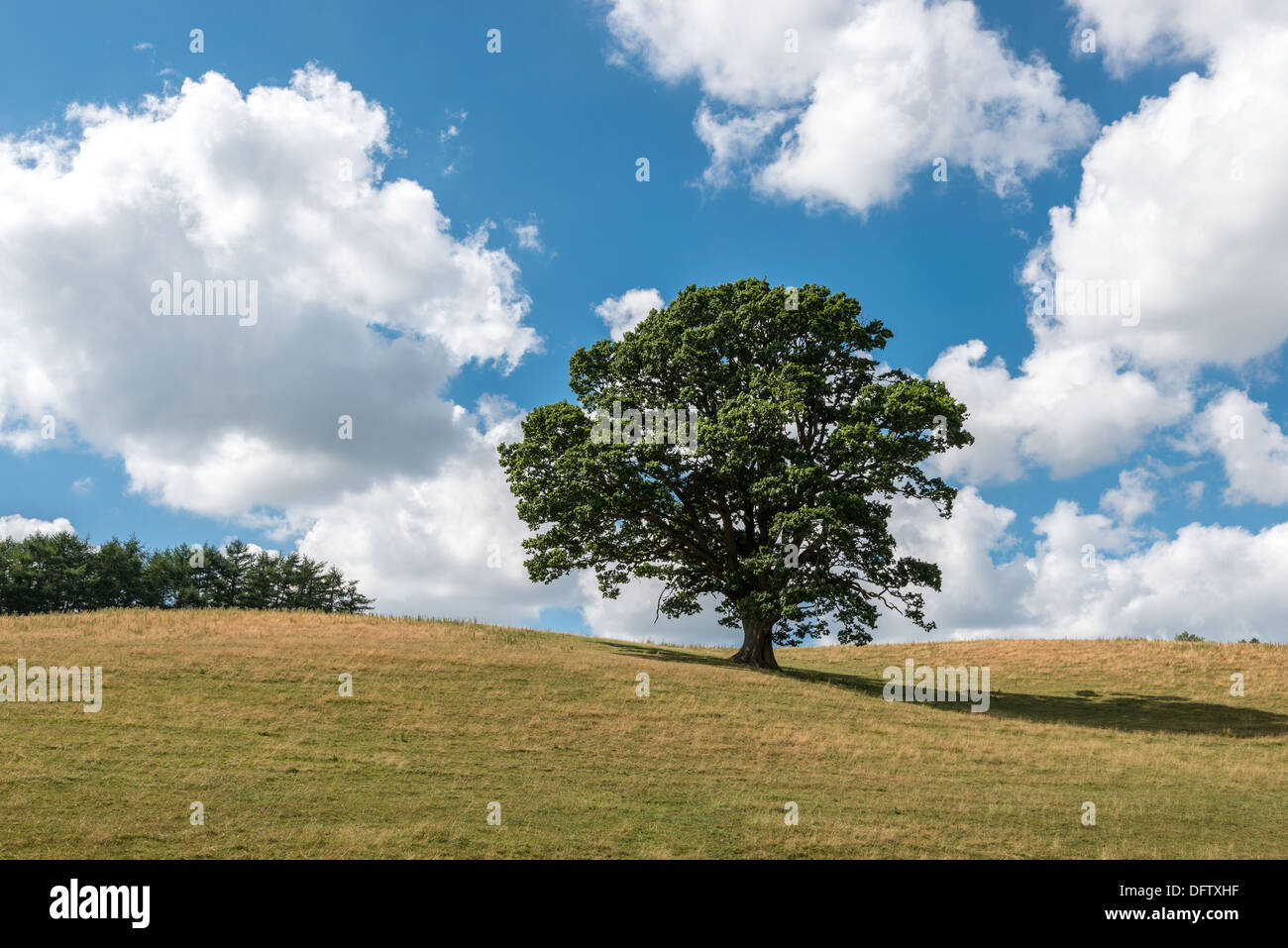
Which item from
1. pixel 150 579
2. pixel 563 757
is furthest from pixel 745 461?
pixel 150 579

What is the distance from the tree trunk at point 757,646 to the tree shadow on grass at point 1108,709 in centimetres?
84

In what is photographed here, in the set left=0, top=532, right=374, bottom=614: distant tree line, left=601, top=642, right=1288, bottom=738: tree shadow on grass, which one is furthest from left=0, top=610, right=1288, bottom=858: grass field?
left=0, top=532, right=374, bottom=614: distant tree line

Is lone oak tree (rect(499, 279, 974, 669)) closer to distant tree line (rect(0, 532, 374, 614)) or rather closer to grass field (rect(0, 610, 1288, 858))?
grass field (rect(0, 610, 1288, 858))

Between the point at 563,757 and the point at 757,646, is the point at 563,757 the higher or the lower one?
the lower one

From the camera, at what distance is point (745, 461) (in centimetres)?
3816

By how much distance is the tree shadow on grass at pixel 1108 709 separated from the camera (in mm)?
34375

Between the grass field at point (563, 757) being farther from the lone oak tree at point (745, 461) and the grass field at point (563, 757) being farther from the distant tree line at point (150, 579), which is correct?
the distant tree line at point (150, 579)

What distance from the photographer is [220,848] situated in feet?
46.7

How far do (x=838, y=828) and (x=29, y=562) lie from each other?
89823 mm

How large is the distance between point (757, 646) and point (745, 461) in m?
10.1

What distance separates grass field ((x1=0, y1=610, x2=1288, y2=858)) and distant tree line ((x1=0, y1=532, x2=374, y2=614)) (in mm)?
45924

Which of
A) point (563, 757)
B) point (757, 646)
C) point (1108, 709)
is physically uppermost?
point (757, 646)

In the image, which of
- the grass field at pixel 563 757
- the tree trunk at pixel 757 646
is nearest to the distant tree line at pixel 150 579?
the grass field at pixel 563 757

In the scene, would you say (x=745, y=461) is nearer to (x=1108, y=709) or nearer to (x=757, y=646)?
(x=757, y=646)
